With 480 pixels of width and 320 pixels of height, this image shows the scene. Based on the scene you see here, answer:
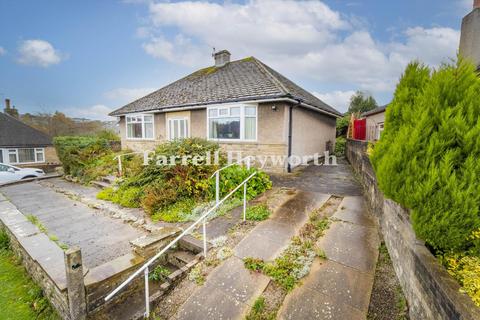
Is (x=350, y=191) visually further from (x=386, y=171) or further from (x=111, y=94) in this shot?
(x=111, y=94)

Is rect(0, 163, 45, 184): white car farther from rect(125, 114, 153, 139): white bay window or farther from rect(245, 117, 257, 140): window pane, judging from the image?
rect(245, 117, 257, 140): window pane

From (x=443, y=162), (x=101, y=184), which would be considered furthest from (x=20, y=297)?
(x=443, y=162)

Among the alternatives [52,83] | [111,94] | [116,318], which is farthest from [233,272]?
[52,83]

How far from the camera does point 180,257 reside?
12.2 feet

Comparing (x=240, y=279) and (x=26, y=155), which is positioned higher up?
(x=26, y=155)

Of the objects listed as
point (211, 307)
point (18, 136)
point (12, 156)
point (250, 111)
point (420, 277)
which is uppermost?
point (250, 111)

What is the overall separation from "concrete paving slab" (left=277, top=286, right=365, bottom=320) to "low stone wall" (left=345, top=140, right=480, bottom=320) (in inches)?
25.3

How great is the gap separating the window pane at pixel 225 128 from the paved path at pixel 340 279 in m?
6.39

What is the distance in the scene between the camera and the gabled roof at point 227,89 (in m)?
9.06

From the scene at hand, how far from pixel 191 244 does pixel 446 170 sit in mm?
3753

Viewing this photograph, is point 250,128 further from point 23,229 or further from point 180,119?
point 23,229

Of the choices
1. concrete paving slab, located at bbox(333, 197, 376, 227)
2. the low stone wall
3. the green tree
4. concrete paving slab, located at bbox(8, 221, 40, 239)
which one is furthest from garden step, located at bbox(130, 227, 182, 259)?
the green tree

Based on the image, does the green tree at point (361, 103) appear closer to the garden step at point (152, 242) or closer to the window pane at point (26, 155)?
the garden step at point (152, 242)

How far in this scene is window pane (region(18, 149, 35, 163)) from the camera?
71.9ft
